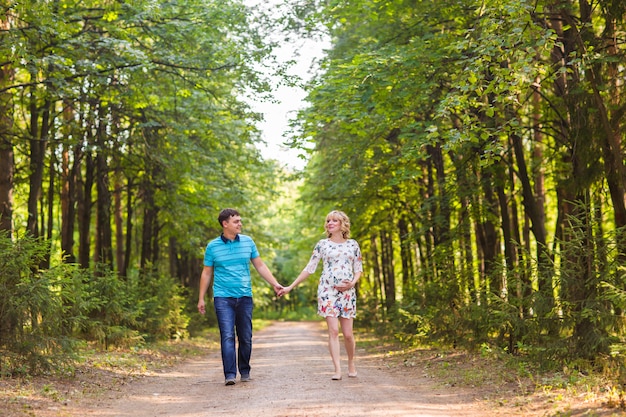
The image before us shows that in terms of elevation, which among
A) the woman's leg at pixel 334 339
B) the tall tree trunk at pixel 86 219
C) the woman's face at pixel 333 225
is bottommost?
the woman's leg at pixel 334 339

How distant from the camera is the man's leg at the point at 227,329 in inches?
384

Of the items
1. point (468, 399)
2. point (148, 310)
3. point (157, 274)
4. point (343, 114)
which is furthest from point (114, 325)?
point (468, 399)

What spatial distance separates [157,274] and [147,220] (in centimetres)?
512

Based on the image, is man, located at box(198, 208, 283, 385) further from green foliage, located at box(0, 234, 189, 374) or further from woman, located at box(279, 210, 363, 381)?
green foliage, located at box(0, 234, 189, 374)

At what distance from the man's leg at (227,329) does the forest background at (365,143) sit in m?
2.11

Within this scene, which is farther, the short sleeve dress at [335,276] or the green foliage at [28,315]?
the short sleeve dress at [335,276]

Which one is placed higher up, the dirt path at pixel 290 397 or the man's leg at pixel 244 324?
the man's leg at pixel 244 324

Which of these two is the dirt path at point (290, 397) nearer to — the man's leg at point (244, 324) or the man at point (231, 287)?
the man's leg at point (244, 324)

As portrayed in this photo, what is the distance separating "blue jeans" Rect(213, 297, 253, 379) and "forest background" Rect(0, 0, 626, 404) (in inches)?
83.7

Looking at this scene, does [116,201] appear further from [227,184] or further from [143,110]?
Answer: [143,110]

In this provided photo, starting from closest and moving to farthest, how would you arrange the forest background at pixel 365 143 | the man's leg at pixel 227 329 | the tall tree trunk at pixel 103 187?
the forest background at pixel 365 143, the man's leg at pixel 227 329, the tall tree trunk at pixel 103 187

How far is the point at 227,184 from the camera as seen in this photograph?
24.5 m

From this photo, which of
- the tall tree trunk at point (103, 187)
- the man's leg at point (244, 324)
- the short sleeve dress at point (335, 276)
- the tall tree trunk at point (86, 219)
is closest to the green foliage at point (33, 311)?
the man's leg at point (244, 324)

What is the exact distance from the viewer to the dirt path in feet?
23.9
